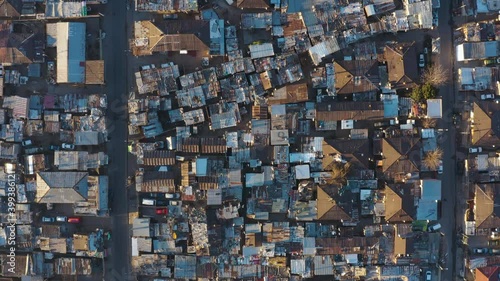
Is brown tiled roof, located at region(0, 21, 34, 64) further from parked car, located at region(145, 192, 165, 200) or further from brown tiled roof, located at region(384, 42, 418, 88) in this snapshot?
brown tiled roof, located at region(384, 42, 418, 88)

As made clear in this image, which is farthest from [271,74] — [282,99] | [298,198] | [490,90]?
[490,90]

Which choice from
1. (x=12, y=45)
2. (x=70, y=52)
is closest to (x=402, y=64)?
(x=70, y=52)

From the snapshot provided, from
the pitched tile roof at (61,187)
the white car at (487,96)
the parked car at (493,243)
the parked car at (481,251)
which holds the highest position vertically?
the white car at (487,96)

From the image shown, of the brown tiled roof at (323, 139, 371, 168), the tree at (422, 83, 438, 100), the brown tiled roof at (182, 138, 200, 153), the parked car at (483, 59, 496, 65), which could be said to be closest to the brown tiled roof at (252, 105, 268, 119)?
the brown tiled roof at (182, 138, 200, 153)

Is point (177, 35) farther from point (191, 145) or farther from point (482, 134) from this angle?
point (482, 134)

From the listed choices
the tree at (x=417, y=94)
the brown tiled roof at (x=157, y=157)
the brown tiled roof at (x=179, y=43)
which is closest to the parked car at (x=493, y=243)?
the tree at (x=417, y=94)

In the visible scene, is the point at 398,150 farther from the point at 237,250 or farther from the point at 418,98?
the point at 237,250

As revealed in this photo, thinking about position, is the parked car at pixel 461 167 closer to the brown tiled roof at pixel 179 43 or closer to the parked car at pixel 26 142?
the brown tiled roof at pixel 179 43
